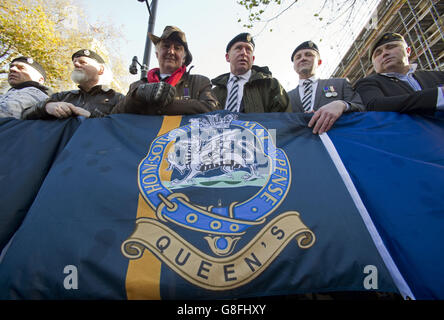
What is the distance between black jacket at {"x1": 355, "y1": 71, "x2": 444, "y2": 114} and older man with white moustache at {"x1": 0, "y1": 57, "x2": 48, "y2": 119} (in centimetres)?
387

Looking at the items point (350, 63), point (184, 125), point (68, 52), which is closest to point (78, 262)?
point (184, 125)

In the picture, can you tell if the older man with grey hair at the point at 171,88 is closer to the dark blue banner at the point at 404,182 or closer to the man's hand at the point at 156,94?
the man's hand at the point at 156,94

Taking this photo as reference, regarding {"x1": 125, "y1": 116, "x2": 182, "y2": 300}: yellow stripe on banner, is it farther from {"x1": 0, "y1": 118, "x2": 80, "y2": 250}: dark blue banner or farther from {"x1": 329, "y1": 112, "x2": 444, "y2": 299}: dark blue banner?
{"x1": 329, "y1": 112, "x2": 444, "y2": 299}: dark blue banner

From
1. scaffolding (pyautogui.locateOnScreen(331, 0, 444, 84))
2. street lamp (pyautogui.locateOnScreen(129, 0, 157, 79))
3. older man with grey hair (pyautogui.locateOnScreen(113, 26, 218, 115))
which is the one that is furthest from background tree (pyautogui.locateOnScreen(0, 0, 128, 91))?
scaffolding (pyautogui.locateOnScreen(331, 0, 444, 84))

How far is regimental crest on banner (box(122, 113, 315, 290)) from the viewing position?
4.05 feet

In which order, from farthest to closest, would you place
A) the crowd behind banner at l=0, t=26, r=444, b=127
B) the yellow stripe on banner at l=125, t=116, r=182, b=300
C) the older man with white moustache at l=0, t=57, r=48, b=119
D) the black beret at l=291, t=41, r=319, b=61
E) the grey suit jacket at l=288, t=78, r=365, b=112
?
the black beret at l=291, t=41, r=319, b=61 < the grey suit jacket at l=288, t=78, r=365, b=112 < the older man with white moustache at l=0, t=57, r=48, b=119 < the crowd behind banner at l=0, t=26, r=444, b=127 < the yellow stripe on banner at l=125, t=116, r=182, b=300

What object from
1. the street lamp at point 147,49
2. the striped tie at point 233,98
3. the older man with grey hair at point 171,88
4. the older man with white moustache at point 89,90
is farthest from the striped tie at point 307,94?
the street lamp at point 147,49

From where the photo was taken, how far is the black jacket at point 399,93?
74.9 inches

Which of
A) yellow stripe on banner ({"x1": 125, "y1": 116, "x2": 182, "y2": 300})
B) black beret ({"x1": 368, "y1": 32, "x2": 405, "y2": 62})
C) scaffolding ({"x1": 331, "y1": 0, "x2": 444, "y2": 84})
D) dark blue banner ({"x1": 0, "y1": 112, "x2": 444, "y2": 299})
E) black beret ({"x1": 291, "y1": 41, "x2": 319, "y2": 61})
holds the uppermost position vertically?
scaffolding ({"x1": 331, "y1": 0, "x2": 444, "y2": 84})

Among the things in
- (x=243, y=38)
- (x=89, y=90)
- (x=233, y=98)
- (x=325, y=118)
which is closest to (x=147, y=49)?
(x=89, y=90)

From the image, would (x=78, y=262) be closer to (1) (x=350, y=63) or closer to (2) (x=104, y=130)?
(2) (x=104, y=130)

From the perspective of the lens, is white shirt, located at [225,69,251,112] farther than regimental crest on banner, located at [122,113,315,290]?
Yes

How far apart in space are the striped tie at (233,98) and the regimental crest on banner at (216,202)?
36.1 inches

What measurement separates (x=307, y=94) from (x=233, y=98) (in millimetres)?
1269
